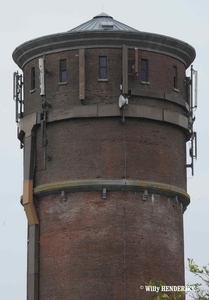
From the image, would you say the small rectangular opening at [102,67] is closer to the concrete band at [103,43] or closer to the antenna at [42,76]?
the concrete band at [103,43]

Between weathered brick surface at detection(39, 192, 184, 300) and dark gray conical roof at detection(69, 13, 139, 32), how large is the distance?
32.4 ft

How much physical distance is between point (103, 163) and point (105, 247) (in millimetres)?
4672

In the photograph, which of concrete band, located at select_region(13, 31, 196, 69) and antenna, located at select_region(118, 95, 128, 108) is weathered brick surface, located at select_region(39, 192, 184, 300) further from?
concrete band, located at select_region(13, 31, 196, 69)

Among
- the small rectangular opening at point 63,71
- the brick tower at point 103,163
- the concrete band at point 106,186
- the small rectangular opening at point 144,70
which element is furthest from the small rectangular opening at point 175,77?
the small rectangular opening at point 63,71

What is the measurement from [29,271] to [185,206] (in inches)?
386

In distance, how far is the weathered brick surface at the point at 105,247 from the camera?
7094cm

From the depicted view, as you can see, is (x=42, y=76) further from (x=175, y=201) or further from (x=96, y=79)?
(x=175, y=201)

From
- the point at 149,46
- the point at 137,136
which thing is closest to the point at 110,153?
the point at 137,136

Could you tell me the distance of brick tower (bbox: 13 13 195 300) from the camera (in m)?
71.5

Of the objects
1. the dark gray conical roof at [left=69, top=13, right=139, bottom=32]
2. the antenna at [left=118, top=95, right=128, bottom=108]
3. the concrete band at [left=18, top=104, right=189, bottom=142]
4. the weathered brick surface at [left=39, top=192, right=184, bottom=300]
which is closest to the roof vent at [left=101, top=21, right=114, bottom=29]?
the dark gray conical roof at [left=69, top=13, right=139, bottom=32]

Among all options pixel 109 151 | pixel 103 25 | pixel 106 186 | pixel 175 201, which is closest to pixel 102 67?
pixel 103 25

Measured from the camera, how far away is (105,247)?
71.3 metres

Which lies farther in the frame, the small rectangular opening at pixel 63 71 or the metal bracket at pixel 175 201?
the small rectangular opening at pixel 63 71

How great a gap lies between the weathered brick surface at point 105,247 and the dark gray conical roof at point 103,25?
9.86 m
